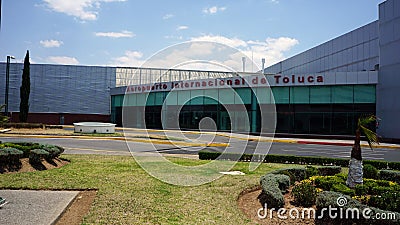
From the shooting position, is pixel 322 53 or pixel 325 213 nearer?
pixel 325 213

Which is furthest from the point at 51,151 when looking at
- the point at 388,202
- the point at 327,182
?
the point at 388,202

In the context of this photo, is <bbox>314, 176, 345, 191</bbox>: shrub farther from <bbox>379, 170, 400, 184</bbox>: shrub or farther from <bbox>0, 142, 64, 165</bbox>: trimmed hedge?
<bbox>0, 142, 64, 165</bbox>: trimmed hedge

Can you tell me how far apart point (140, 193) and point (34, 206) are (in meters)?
2.28

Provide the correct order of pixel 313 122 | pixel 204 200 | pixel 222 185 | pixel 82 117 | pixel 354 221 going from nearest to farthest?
pixel 354 221 < pixel 204 200 < pixel 222 185 < pixel 313 122 < pixel 82 117

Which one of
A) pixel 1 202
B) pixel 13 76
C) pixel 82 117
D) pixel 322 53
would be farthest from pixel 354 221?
pixel 13 76

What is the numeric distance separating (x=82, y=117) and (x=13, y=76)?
12660mm

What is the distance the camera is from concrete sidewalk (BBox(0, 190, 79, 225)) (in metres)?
6.47

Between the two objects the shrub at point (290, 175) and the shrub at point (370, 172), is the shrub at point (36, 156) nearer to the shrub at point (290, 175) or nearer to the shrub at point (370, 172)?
the shrub at point (290, 175)

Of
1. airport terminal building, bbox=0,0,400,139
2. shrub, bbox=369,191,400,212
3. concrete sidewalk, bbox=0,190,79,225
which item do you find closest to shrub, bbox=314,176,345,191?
shrub, bbox=369,191,400,212

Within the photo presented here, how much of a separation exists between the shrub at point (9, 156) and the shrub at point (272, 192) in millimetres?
7608

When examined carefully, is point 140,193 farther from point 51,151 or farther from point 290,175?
point 51,151

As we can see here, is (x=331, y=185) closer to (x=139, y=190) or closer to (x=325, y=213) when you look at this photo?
(x=325, y=213)

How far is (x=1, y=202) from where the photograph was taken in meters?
7.33

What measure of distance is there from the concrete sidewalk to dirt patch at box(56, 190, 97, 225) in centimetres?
9
